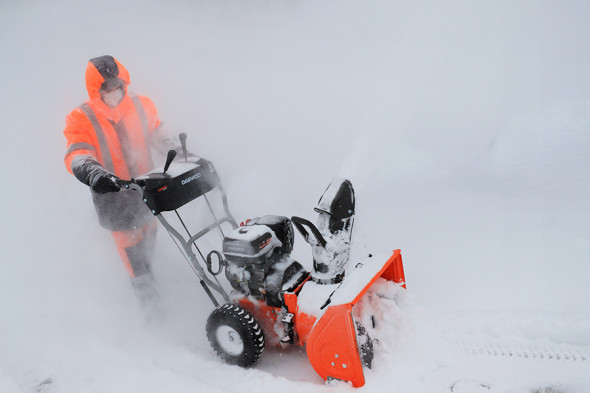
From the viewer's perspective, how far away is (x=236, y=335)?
3.01 m

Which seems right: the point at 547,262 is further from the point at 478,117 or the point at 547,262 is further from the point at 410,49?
the point at 410,49

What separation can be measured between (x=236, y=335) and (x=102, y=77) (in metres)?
2.28

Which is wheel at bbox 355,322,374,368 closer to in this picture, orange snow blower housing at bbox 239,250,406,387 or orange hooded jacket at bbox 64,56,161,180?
orange snow blower housing at bbox 239,250,406,387

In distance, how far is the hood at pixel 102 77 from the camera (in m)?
3.23

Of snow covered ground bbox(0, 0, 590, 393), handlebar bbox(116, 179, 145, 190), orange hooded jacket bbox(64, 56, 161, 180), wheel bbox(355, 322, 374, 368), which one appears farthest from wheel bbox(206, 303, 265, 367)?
orange hooded jacket bbox(64, 56, 161, 180)

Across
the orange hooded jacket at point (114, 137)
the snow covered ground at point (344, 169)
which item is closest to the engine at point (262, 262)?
the snow covered ground at point (344, 169)

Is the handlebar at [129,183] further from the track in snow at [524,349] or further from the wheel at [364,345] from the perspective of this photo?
the track in snow at [524,349]

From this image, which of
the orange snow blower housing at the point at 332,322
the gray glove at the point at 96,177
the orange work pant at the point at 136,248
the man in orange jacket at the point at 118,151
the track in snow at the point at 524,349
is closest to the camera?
the orange snow blower housing at the point at 332,322

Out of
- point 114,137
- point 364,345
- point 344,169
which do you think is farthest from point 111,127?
point 344,169

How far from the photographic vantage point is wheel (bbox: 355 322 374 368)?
8.73 feet

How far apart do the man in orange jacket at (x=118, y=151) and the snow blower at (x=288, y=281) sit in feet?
1.70

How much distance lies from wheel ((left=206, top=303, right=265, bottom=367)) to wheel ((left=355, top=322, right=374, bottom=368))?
75 centimetres

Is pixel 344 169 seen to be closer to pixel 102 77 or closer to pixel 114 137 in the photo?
pixel 114 137

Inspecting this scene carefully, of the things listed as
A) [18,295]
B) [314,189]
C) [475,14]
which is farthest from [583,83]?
[18,295]
